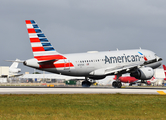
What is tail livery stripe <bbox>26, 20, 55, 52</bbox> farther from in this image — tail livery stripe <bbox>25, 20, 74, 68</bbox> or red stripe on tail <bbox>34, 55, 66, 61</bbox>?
red stripe on tail <bbox>34, 55, 66, 61</bbox>

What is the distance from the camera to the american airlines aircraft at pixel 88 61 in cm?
4963

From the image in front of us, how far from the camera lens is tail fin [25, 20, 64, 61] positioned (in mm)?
49531

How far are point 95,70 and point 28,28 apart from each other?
14291 mm

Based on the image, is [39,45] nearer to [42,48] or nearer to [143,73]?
[42,48]

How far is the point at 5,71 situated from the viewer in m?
150

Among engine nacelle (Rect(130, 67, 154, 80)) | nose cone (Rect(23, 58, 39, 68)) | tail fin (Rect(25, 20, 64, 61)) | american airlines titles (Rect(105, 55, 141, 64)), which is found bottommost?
engine nacelle (Rect(130, 67, 154, 80))

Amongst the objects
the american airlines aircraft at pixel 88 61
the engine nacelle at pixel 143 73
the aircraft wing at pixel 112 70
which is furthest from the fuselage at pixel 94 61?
the engine nacelle at pixel 143 73

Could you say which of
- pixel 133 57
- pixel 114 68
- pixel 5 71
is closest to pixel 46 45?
pixel 114 68

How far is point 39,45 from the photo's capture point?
49.7 metres

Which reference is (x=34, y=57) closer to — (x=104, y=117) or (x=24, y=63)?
(x=24, y=63)

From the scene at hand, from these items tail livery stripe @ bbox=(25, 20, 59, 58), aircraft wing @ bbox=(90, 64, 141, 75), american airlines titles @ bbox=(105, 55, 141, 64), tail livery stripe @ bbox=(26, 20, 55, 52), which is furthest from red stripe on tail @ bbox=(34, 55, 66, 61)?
american airlines titles @ bbox=(105, 55, 141, 64)

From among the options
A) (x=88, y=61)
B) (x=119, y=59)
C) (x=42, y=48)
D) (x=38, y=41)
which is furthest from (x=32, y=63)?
(x=119, y=59)

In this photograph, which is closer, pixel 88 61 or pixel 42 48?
pixel 42 48

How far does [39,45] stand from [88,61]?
9409mm
